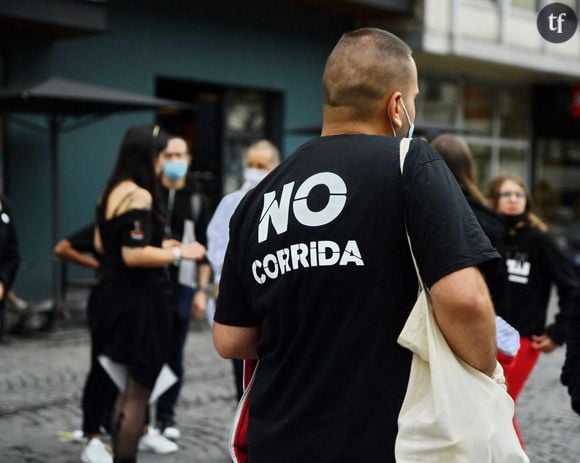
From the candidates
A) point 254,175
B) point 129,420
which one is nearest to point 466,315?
point 129,420

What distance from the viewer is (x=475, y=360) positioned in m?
2.09

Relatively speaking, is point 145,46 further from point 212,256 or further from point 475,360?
point 475,360

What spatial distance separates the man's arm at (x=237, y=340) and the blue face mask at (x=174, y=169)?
11.6ft

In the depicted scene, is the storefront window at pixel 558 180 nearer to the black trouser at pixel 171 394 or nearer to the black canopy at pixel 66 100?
the black canopy at pixel 66 100

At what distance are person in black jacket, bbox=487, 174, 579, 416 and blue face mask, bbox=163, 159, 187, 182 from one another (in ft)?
6.64

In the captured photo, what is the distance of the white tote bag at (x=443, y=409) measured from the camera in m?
2.03

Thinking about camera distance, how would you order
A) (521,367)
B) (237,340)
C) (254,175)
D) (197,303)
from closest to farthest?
(237,340) → (521,367) → (254,175) → (197,303)

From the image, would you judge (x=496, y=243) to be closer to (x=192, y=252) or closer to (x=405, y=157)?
(x=192, y=252)

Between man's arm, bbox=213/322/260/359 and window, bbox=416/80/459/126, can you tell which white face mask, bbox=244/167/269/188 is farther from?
window, bbox=416/80/459/126

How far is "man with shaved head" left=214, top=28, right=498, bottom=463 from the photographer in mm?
2074

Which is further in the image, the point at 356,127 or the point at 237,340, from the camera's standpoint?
the point at 237,340

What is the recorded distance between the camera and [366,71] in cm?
224

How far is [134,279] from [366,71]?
2.84 m

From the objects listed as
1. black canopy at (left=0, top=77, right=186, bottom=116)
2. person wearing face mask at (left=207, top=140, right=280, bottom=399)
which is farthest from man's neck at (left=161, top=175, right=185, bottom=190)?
black canopy at (left=0, top=77, right=186, bottom=116)
